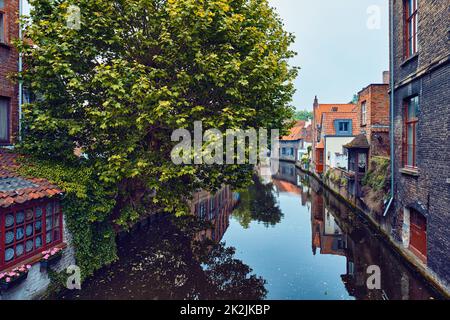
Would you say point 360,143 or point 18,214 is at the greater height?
point 360,143

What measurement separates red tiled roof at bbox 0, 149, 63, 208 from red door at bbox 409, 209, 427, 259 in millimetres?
11780

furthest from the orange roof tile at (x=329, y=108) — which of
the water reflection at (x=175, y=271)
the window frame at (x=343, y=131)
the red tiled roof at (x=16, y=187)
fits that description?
the red tiled roof at (x=16, y=187)

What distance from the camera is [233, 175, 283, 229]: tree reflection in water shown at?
18.7 m

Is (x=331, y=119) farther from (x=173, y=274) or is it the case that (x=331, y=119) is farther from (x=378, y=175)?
(x=173, y=274)

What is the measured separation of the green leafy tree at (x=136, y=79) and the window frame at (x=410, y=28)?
593 cm

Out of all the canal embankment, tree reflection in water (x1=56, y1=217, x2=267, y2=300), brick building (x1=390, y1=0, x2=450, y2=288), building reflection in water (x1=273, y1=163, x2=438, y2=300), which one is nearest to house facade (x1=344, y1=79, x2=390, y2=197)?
the canal embankment

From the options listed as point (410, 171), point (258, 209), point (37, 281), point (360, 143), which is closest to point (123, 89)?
point (37, 281)

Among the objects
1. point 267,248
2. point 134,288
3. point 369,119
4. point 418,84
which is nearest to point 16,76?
point 134,288

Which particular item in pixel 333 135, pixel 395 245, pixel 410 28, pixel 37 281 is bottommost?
pixel 395 245

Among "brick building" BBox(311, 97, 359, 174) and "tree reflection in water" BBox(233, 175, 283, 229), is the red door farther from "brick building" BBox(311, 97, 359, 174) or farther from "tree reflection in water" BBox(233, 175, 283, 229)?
"brick building" BBox(311, 97, 359, 174)

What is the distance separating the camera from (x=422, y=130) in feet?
31.6

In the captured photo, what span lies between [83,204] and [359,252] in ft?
36.5

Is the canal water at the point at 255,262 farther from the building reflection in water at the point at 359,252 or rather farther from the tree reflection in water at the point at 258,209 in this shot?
the tree reflection in water at the point at 258,209

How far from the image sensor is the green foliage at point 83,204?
28.0 ft
